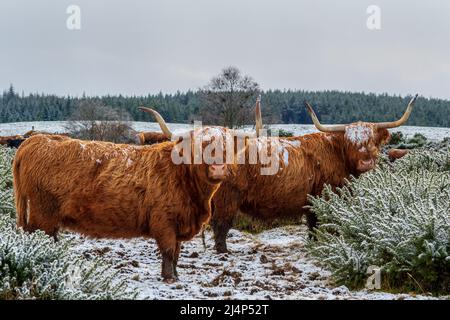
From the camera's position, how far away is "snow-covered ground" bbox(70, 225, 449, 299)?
14.0ft

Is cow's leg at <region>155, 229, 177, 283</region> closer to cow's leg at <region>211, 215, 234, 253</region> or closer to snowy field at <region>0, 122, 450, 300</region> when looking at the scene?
snowy field at <region>0, 122, 450, 300</region>

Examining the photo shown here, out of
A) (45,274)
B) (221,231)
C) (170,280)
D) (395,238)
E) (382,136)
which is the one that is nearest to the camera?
(45,274)

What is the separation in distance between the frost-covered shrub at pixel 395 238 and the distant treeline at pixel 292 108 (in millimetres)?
34473

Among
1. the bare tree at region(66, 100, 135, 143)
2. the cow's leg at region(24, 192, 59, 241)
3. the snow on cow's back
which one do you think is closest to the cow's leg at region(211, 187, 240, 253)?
the snow on cow's back

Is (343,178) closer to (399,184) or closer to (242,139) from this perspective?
(399,184)

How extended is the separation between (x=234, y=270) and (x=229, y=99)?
29.8 metres

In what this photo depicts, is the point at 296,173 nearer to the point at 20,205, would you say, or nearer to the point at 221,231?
the point at 221,231

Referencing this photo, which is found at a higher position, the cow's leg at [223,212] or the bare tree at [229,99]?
the bare tree at [229,99]

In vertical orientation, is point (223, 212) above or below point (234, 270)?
above

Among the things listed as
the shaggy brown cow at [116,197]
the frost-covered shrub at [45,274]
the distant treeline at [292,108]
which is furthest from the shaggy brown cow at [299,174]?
the distant treeline at [292,108]

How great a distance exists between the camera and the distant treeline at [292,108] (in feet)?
168

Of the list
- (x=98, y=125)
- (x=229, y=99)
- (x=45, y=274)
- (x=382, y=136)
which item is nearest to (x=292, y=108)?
(x=229, y=99)

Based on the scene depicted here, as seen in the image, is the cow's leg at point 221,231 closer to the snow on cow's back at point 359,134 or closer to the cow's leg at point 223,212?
the cow's leg at point 223,212

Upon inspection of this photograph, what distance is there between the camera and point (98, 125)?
3425 cm
